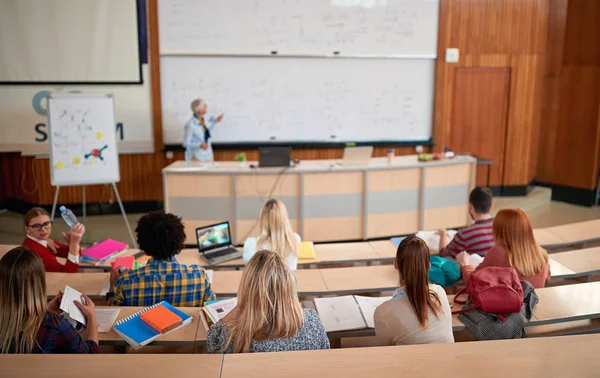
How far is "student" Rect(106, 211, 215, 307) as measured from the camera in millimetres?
2777

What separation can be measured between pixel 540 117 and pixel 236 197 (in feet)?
17.9

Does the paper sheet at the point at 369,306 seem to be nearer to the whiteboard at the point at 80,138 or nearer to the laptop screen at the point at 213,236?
the laptop screen at the point at 213,236

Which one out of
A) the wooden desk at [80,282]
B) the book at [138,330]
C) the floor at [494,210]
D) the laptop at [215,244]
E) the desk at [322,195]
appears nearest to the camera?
the book at [138,330]

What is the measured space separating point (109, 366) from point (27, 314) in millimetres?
654

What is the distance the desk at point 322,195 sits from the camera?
5.83m

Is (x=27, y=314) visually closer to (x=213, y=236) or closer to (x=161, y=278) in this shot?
(x=161, y=278)

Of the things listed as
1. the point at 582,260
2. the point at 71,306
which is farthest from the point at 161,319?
the point at 582,260

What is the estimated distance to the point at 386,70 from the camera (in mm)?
7527

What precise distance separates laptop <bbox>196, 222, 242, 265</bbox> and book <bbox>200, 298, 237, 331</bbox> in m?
1.15

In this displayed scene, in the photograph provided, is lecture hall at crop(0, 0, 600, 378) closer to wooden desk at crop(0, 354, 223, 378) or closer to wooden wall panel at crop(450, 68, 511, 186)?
wooden wall panel at crop(450, 68, 511, 186)

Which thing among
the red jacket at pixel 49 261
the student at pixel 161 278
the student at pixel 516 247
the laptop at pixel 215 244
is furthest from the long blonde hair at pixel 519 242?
the red jacket at pixel 49 261

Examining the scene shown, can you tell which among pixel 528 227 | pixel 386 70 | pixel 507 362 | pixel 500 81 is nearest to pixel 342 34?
pixel 386 70

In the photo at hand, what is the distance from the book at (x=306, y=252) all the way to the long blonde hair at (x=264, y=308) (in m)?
1.81

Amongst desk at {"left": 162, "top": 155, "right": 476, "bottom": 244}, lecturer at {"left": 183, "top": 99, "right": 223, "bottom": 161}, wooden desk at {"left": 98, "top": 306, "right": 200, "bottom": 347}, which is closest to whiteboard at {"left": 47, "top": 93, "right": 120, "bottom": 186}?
desk at {"left": 162, "top": 155, "right": 476, "bottom": 244}
